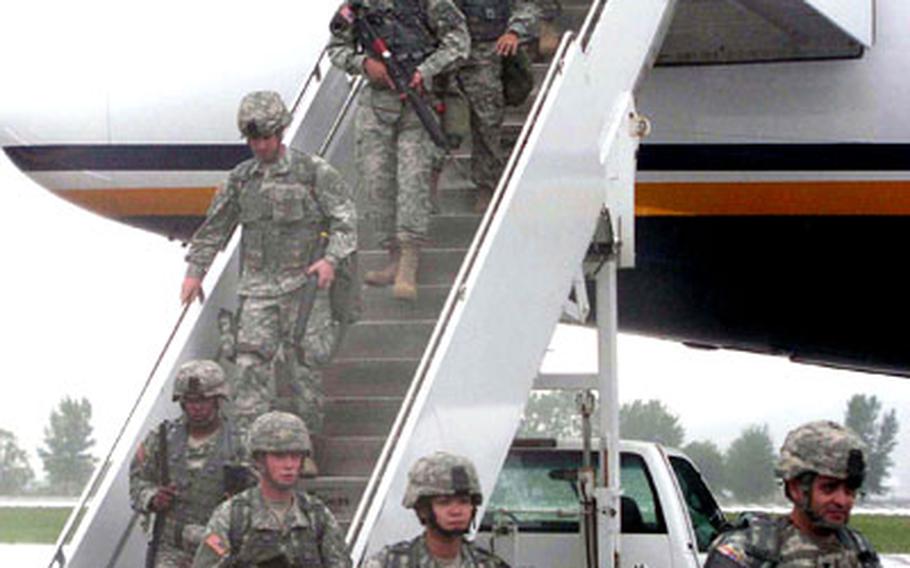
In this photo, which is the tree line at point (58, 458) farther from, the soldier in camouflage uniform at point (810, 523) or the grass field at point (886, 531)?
the soldier in camouflage uniform at point (810, 523)

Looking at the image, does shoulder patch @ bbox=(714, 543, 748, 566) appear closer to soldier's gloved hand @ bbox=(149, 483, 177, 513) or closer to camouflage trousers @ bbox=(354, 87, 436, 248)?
soldier's gloved hand @ bbox=(149, 483, 177, 513)

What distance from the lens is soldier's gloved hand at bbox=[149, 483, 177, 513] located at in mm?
8680

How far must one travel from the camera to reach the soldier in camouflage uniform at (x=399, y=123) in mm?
9859

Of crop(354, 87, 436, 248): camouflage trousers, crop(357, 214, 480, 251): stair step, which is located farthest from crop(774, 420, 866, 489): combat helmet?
crop(357, 214, 480, 251): stair step

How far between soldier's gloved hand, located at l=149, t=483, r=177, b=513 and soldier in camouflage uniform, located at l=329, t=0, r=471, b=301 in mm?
1557

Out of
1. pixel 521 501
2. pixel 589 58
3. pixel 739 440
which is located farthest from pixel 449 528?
pixel 739 440

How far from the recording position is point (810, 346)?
15523mm

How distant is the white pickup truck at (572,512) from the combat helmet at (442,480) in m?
5.21

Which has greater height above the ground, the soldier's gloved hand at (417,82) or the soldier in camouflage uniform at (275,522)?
the soldier's gloved hand at (417,82)

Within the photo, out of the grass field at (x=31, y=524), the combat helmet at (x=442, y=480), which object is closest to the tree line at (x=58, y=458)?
the grass field at (x=31, y=524)

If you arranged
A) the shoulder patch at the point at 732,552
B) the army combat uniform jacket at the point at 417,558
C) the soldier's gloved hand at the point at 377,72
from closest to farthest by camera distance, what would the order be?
the shoulder patch at the point at 732,552
the army combat uniform jacket at the point at 417,558
the soldier's gloved hand at the point at 377,72

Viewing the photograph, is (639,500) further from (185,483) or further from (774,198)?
(185,483)

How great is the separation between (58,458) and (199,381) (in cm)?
2977

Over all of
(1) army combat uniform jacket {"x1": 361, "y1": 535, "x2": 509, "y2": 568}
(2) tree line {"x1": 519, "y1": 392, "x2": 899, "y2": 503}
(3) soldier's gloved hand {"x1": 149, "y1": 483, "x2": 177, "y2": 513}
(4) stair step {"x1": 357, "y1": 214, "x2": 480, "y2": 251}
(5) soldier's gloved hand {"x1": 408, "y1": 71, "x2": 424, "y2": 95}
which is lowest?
(1) army combat uniform jacket {"x1": 361, "y1": 535, "x2": 509, "y2": 568}
